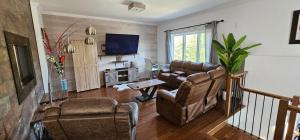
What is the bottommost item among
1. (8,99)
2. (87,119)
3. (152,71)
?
(152,71)

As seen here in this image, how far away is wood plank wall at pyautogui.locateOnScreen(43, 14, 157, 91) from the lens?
14.7 feet

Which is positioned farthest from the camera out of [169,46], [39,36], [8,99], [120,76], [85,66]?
[169,46]

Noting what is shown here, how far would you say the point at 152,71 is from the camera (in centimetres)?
611

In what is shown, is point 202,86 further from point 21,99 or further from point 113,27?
point 113,27

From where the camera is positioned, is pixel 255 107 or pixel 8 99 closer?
pixel 8 99

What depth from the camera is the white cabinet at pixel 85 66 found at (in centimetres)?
473

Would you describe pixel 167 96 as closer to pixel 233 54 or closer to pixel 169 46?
pixel 233 54

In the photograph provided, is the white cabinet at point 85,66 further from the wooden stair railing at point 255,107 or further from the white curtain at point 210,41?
the wooden stair railing at point 255,107

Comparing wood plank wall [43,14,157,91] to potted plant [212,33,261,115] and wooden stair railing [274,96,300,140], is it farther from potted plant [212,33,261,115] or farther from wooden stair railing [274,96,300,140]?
wooden stair railing [274,96,300,140]

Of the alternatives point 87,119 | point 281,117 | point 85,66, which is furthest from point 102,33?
point 281,117

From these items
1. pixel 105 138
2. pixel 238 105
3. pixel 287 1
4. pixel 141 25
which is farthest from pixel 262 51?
pixel 141 25

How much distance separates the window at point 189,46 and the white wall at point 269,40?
1131 millimetres

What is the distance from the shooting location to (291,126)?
1848 mm

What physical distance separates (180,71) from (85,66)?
136 inches
